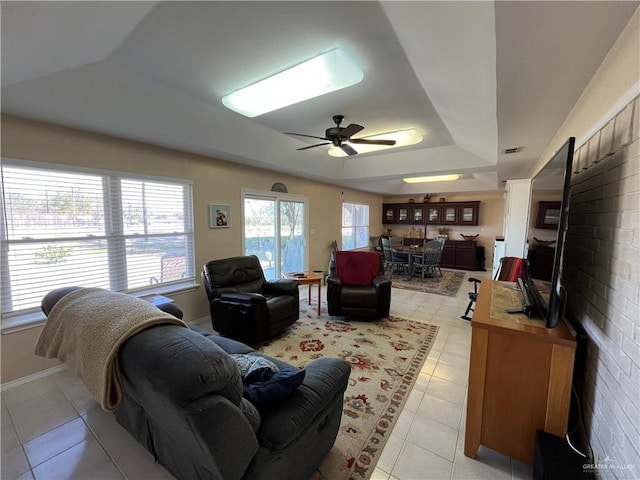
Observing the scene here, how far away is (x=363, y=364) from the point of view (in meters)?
2.63

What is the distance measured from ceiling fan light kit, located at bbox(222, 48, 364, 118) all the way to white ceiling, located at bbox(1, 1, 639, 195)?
67 millimetres

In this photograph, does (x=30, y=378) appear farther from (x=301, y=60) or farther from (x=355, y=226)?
(x=355, y=226)

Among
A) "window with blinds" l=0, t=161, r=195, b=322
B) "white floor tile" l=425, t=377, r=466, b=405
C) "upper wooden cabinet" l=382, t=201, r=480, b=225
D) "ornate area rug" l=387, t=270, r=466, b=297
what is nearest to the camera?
"white floor tile" l=425, t=377, r=466, b=405

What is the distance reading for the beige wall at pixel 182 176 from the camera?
2279mm

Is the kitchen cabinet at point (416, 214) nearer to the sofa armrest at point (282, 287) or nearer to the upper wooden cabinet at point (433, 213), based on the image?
the upper wooden cabinet at point (433, 213)

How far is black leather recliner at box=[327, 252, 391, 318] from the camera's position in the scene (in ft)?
11.8

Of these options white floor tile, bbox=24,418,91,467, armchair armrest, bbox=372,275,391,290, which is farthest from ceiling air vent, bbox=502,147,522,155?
white floor tile, bbox=24,418,91,467

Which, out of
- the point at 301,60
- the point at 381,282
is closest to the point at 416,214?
the point at 381,282

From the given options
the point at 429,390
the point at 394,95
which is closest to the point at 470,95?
the point at 394,95

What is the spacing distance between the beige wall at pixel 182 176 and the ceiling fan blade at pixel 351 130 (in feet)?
6.44

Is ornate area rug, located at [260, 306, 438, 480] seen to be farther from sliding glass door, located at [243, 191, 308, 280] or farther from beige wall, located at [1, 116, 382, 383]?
beige wall, located at [1, 116, 382, 383]

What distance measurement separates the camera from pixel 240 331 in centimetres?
293

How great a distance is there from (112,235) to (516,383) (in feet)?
12.1

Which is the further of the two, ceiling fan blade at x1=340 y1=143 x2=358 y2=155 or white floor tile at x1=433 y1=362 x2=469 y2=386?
ceiling fan blade at x1=340 y1=143 x2=358 y2=155
